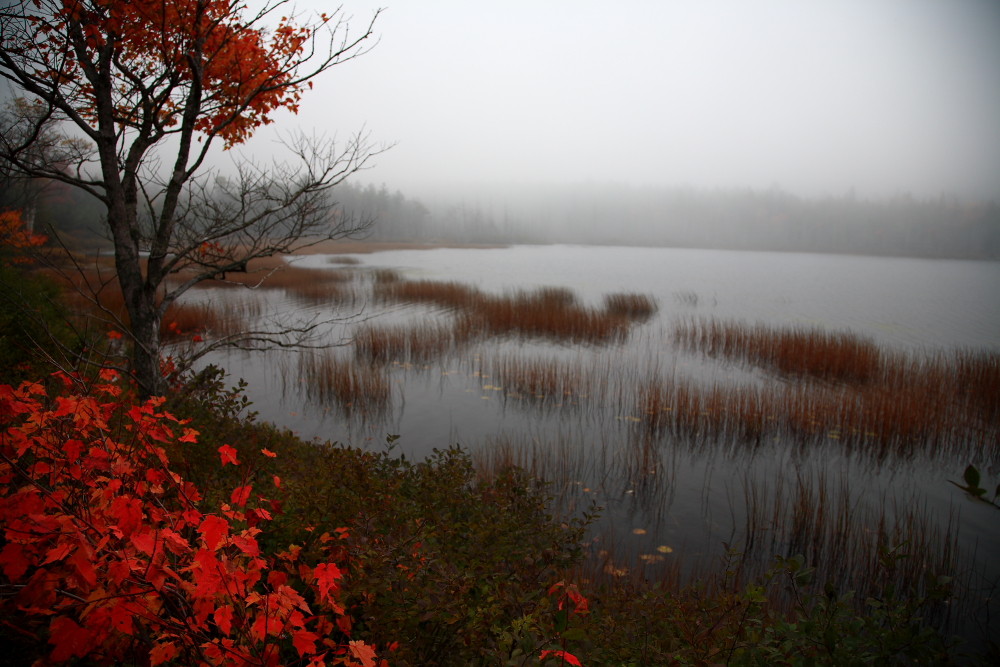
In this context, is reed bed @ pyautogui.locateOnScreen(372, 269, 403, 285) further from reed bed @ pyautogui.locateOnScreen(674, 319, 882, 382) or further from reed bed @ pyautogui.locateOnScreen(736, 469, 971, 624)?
reed bed @ pyautogui.locateOnScreen(736, 469, 971, 624)

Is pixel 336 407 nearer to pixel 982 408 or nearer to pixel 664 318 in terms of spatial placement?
pixel 982 408

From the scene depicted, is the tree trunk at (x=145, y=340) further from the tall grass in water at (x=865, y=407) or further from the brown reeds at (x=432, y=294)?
the brown reeds at (x=432, y=294)

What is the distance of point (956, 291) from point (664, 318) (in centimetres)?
2224

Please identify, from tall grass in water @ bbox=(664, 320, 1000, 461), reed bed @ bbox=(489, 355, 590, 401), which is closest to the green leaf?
tall grass in water @ bbox=(664, 320, 1000, 461)

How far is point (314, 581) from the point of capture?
102 inches

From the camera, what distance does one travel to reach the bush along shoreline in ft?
5.85

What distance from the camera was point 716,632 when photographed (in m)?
2.75

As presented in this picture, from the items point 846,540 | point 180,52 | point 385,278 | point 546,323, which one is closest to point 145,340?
point 180,52

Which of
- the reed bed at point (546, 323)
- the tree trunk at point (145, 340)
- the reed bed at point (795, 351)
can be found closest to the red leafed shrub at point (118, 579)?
the tree trunk at point (145, 340)

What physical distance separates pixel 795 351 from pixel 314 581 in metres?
13.0

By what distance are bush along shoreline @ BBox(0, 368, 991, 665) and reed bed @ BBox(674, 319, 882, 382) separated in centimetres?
831

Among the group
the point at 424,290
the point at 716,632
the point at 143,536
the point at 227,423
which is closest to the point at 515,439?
the point at 227,423

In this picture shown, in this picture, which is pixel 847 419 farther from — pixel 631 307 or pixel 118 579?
pixel 631 307

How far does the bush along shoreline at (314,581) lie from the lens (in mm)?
1784
